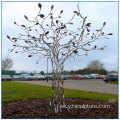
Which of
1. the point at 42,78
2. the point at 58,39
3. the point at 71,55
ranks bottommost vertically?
the point at 42,78

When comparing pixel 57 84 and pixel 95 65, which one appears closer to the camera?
pixel 57 84

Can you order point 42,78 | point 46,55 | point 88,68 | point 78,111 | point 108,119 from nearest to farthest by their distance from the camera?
1. point 108,119
2. point 78,111
3. point 46,55
4. point 42,78
5. point 88,68

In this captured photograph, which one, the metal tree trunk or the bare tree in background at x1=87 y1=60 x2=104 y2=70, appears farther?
the bare tree in background at x1=87 y1=60 x2=104 y2=70

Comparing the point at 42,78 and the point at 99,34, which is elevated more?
the point at 99,34

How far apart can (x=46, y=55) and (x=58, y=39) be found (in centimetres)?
64

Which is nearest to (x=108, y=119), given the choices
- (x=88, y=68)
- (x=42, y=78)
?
(x=42, y=78)

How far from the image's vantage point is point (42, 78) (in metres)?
37.0

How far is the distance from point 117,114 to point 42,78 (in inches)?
1281

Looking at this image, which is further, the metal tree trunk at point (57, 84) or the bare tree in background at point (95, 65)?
the bare tree in background at point (95, 65)

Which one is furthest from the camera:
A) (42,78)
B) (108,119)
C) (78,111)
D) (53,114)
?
(42,78)

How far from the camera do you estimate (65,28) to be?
5.00 meters

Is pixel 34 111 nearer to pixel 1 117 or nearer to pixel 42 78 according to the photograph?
pixel 1 117

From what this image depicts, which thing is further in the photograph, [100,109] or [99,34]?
[100,109]

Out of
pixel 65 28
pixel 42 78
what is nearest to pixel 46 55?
pixel 65 28
